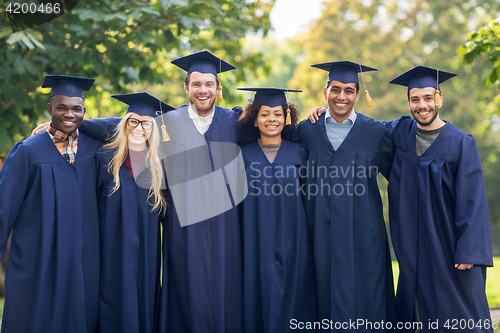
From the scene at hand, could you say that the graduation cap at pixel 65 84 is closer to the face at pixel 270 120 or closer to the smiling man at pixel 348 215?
the face at pixel 270 120

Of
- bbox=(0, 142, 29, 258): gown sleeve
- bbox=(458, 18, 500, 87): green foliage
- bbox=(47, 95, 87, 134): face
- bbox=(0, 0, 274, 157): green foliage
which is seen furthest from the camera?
bbox=(0, 0, 274, 157): green foliage

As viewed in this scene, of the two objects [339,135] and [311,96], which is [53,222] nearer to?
[339,135]

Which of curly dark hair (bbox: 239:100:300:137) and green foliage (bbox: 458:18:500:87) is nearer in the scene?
curly dark hair (bbox: 239:100:300:137)

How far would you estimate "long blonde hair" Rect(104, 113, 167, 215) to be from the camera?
3721mm

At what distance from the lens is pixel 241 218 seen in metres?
3.96

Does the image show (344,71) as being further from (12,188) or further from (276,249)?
(12,188)

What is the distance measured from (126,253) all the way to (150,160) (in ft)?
2.62

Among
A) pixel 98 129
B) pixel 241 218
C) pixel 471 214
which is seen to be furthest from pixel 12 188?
pixel 471 214

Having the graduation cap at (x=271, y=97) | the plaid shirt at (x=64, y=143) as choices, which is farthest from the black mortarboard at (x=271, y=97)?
the plaid shirt at (x=64, y=143)

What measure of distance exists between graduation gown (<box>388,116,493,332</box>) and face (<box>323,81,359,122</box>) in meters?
0.59

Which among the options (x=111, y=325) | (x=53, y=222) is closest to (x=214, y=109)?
(x=53, y=222)

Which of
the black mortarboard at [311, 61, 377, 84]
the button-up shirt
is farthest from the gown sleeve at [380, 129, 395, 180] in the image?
the black mortarboard at [311, 61, 377, 84]

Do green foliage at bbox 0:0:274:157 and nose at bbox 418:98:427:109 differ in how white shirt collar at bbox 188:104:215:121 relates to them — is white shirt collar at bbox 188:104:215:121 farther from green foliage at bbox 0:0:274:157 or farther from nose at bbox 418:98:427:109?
nose at bbox 418:98:427:109

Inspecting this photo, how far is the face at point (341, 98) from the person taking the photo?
4.02 metres
